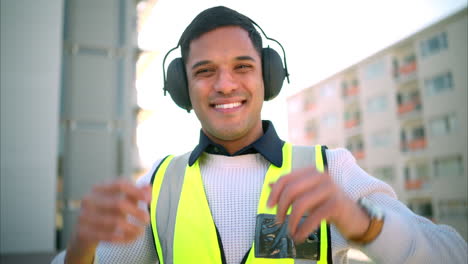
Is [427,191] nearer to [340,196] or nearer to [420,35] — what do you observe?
[420,35]

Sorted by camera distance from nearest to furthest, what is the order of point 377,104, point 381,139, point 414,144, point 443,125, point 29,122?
point 29,122, point 443,125, point 414,144, point 381,139, point 377,104

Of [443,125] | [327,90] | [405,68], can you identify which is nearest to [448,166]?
[443,125]

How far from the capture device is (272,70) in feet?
5.62

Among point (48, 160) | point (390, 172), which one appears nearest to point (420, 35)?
point (390, 172)

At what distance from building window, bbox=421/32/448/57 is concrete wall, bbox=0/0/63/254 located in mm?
24645

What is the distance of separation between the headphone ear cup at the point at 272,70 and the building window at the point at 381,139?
98.8ft

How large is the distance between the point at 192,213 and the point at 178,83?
2.02 feet

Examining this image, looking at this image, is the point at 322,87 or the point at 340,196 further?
the point at 322,87

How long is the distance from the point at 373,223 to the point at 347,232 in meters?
0.09

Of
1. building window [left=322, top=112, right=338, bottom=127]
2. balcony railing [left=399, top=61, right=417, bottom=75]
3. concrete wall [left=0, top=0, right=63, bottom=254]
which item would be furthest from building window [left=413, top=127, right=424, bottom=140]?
concrete wall [left=0, top=0, right=63, bottom=254]

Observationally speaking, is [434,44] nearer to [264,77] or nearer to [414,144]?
[414,144]

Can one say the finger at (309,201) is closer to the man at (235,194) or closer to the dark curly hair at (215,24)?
the man at (235,194)

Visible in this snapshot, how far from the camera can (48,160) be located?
620cm

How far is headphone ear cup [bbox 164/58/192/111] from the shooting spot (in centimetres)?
176
